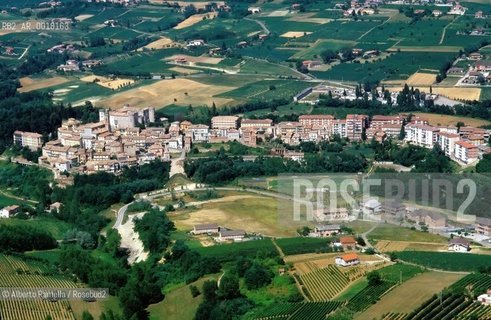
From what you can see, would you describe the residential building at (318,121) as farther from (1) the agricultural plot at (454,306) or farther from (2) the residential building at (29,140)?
(1) the agricultural plot at (454,306)

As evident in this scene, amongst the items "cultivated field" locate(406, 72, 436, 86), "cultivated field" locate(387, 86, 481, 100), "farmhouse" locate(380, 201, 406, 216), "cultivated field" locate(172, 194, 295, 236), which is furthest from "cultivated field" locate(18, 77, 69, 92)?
"farmhouse" locate(380, 201, 406, 216)

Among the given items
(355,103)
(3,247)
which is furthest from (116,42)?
(3,247)

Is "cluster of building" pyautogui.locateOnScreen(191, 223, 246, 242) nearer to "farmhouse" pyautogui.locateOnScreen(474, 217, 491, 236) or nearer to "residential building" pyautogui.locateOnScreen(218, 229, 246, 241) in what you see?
"residential building" pyautogui.locateOnScreen(218, 229, 246, 241)

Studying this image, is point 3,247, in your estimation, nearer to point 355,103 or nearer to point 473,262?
point 473,262

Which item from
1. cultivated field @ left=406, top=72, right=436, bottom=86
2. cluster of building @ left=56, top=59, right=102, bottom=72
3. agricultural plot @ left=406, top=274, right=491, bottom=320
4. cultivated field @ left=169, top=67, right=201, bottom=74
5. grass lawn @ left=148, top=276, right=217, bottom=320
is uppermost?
agricultural plot @ left=406, top=274, right=491, bottom=320

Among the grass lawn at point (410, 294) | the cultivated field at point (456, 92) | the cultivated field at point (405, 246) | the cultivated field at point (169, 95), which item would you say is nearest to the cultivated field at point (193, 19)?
the cultivated field at point (169, 95)

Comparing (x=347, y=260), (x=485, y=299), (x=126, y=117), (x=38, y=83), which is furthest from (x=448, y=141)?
(x=38, y=83)
